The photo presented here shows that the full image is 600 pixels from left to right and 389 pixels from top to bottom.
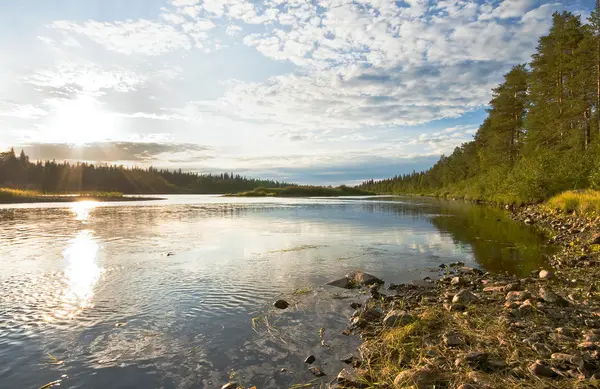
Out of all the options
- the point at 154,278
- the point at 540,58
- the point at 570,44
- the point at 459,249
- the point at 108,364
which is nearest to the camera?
the point at 108,364

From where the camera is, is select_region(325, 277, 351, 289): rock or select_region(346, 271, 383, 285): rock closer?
select_region(325, 277, 351, 289): rock

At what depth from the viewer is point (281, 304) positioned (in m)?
11.2

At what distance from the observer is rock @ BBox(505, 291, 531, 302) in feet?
33.3

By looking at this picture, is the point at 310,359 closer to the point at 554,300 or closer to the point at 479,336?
the point at 479,336

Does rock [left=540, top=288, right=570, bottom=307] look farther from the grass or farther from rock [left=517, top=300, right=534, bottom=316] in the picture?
the grass

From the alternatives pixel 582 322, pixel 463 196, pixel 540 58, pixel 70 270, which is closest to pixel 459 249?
pixel 582 322

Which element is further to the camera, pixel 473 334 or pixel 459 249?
pixel 459 249

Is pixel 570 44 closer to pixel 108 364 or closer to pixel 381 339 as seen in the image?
pixel 381 339

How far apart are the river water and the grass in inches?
277

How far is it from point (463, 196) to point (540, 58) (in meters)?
50.4

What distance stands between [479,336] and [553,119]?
61.6m

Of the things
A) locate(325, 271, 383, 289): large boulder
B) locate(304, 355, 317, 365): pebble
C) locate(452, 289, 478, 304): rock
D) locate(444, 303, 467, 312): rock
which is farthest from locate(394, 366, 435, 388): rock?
locate(325, 271, 383, 289): large boulder

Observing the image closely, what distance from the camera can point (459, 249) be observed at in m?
21.3

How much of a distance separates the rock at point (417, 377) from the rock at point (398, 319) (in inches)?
95.8
